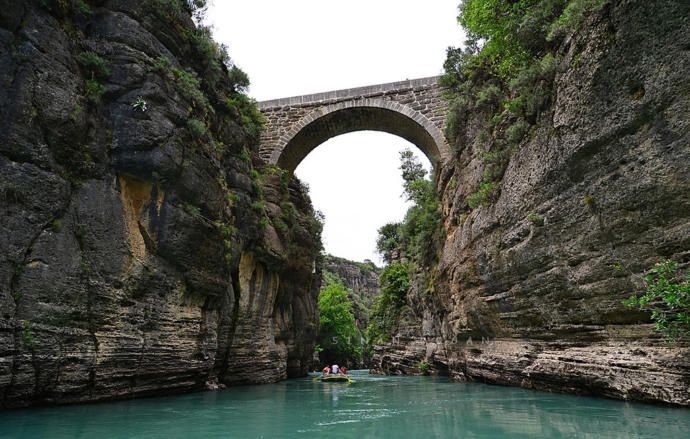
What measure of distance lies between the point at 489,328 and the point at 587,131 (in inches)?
238

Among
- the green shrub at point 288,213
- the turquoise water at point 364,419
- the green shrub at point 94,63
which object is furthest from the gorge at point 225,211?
the green shrub at point 288,213

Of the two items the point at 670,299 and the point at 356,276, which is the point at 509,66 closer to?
the point at 670,299

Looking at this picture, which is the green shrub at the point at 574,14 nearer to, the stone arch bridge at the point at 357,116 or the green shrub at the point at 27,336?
the stone arch bridge at the point at 357,116

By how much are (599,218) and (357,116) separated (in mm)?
14259

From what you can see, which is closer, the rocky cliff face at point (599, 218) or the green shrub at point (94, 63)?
the rocky cliff face at point (599, 218)

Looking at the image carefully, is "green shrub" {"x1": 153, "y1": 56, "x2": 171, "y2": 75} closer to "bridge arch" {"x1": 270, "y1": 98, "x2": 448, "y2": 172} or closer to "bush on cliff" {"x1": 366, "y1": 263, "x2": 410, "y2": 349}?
"bridge arch" {"x1": 270, "y1": 98, "x2": 448, "y2": 172}

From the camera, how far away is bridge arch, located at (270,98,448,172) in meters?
18.7

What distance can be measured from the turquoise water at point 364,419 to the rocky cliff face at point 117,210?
3.66ft

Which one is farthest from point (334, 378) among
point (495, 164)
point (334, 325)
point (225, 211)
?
point (334, 325)

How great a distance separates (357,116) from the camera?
65.7ft

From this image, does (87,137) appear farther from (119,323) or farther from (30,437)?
(30,437)

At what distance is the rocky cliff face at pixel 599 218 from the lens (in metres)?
6.01

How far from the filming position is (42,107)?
7824mm

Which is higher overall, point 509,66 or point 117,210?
point 509,66
